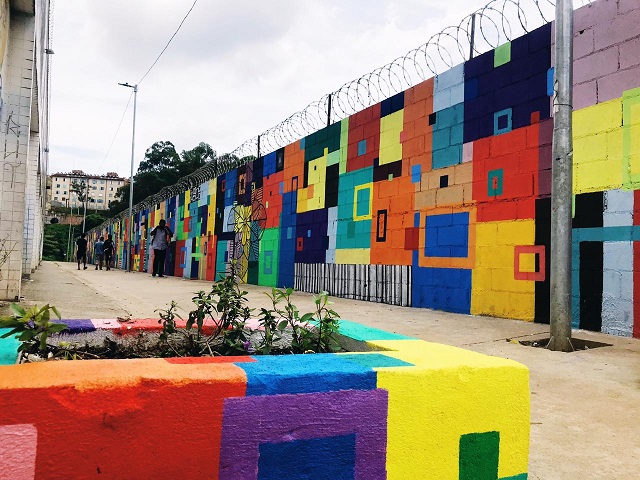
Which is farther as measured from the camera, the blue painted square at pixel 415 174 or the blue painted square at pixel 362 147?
the blue painted square at pixel 362 147

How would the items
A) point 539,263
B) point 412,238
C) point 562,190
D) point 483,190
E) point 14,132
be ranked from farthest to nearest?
point 412,238, point 14,132, point 483,190, point 539,263, point 562,190

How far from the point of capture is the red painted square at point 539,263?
487 cm

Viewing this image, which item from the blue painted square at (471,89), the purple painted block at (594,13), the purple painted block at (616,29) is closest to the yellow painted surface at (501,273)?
the blue painted square at (471,89)

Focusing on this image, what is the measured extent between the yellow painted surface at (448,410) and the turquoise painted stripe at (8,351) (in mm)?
975

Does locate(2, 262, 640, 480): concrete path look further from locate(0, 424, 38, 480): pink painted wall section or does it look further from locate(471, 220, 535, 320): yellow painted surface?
locate(0, 424, 38, 480): pink painted wall section

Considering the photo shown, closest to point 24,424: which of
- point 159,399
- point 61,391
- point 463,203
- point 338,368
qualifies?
point 61,391

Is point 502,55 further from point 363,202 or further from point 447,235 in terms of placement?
point 363,202

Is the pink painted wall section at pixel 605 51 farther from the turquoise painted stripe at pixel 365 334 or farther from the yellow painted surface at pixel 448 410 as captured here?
the yellow painted surface at pixel 448 410

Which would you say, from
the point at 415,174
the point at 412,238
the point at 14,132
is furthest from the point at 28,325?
the point at 415,174

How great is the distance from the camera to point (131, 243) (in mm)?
24688

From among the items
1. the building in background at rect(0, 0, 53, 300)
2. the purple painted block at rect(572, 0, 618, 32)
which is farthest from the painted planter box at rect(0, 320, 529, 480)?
the building in background at rect(0, 0, 53, 300)

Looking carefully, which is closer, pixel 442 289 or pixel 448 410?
pixel 448 410

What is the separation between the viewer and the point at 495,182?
5.49m

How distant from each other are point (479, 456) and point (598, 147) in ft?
13.0
